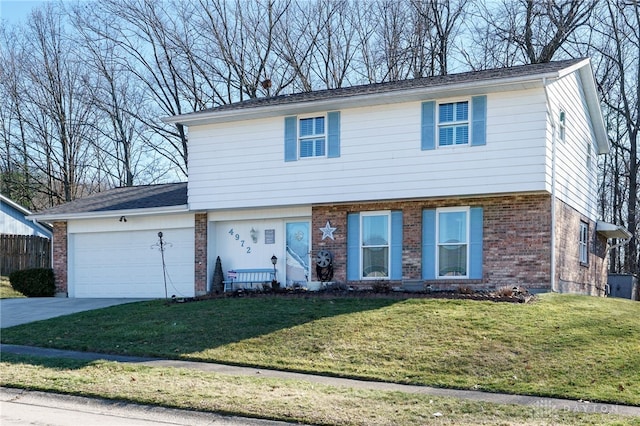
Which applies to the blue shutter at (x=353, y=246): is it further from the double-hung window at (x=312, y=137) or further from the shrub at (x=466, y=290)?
the shrub at (x=466, y=290)

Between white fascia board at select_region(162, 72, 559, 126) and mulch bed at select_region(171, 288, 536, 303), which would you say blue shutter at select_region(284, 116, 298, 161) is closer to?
white fascia board at select_region(162, 72, 559, 126)

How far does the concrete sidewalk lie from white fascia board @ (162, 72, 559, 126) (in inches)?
347

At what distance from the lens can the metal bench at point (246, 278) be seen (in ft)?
69.3

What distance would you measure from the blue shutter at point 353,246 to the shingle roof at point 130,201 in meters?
5.57

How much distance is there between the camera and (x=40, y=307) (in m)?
20.7

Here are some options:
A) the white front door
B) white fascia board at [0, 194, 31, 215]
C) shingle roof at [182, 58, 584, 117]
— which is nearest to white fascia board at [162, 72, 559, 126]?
shingle roof at [182, 58, 584, 117]

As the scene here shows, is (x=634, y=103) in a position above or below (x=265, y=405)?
above

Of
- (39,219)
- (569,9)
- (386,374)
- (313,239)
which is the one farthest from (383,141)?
(569,9)

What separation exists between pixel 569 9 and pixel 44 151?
27787mm

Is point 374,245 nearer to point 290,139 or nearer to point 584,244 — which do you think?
point 290,139

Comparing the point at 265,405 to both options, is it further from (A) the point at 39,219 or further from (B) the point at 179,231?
A: (A) the point at 39,219

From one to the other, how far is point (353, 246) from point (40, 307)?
29.4ft

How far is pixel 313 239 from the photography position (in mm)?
20312

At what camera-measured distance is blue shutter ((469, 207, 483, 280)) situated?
18.2 metres
